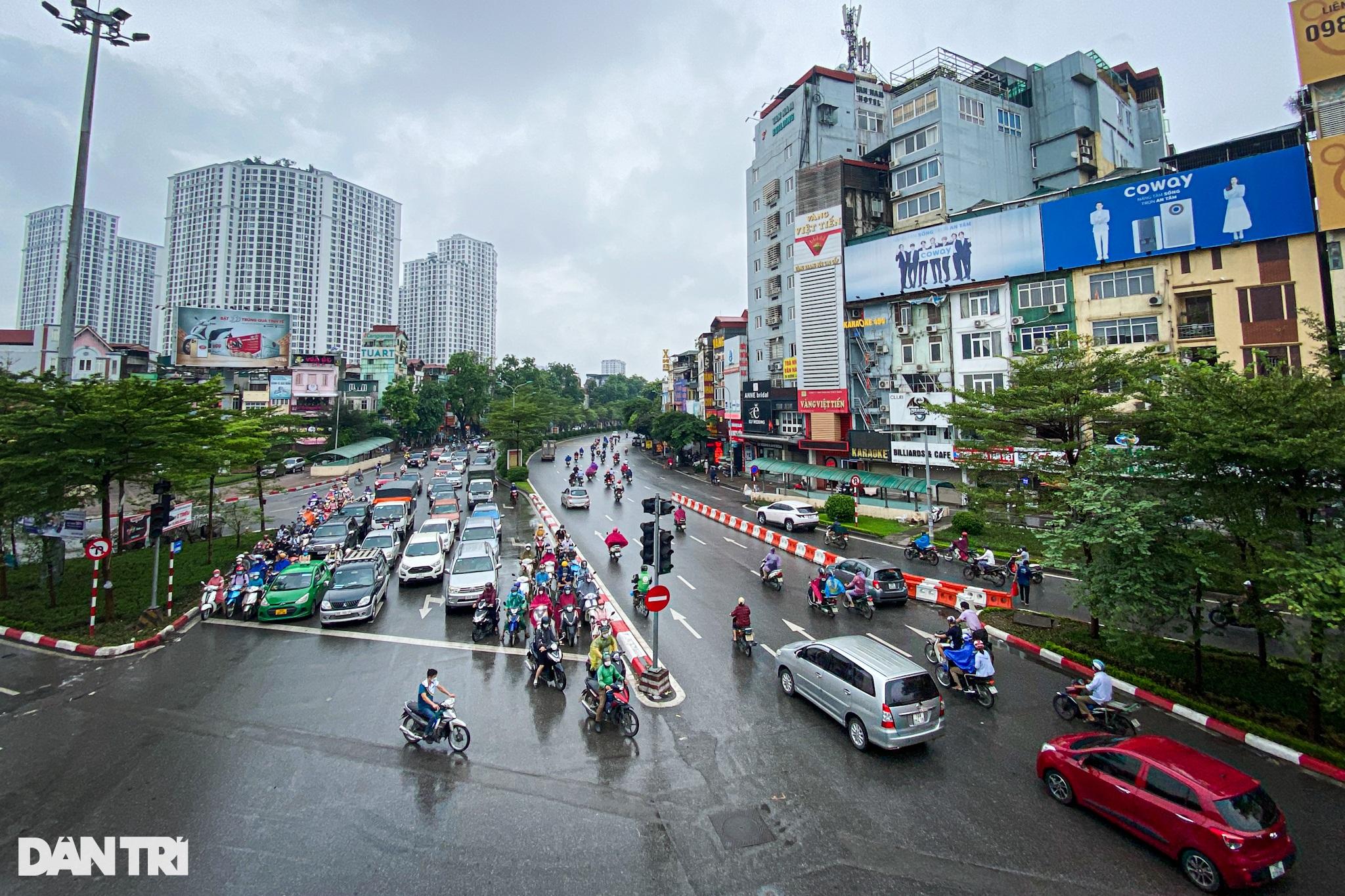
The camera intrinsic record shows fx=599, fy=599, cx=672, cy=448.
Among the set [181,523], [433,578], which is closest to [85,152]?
[181,523]

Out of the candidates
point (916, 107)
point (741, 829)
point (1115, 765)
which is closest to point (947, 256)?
point (916, 107)

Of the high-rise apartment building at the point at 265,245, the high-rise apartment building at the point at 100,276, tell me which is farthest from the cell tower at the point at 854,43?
the high-rise apartment building at the point at 100,276

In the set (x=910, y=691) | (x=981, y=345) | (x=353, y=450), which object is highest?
(x=981, y=345)

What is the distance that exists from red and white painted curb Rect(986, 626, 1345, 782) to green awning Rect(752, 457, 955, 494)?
68.8 ft

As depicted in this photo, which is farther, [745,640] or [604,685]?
[745,640]

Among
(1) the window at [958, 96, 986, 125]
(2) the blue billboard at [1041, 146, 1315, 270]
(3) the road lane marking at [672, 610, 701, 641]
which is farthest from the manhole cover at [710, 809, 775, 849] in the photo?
(1) the window at [958, 96, 986, 125]

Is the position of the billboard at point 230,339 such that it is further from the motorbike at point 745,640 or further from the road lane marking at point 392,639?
the motorbike at point 745,640

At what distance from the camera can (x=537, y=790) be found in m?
8.73

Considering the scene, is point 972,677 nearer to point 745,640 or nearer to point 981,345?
point 745,640

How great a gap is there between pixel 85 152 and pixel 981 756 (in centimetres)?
2817

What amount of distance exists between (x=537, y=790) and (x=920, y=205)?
142ft

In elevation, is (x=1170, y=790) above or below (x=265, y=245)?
below

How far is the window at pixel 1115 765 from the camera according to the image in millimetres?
7691

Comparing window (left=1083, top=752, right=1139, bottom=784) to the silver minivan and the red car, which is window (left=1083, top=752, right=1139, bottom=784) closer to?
the red car
